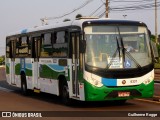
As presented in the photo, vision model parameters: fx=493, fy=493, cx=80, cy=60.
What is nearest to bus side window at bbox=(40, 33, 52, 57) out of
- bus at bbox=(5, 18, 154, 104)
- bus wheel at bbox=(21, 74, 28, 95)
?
bus at bbox=(5, 18, 154, 104)

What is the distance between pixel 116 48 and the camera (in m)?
15.6

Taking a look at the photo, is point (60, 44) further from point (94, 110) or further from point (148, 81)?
point (148, 81)

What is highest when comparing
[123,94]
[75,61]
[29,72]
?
[75,61]

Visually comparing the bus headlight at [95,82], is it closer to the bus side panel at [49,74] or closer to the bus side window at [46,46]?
the bus side panel at [49,74]

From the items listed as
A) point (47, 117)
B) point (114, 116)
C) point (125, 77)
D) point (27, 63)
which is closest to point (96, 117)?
point (114, 116)

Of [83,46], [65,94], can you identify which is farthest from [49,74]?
[83,46]

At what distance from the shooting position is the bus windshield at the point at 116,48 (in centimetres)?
1534

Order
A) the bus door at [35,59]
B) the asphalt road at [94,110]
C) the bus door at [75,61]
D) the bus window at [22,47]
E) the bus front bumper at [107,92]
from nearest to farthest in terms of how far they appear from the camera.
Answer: the asphalt road at [94,110] < the bus front bumper at [107,92] < the bus door at [75,61] < the bus door at [35,59] < the bus window at [22,47]

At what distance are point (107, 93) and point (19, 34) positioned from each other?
931 cm

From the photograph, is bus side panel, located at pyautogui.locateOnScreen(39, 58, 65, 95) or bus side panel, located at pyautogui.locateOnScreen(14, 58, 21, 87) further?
bus side panel, located at pyautogui.locateOnScreen(14, 58, 21, 87)

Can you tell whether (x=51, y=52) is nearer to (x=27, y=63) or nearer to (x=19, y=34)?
(x=27, y=63)

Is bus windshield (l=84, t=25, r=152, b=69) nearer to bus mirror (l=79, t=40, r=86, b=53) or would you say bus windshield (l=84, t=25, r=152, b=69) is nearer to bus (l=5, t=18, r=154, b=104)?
bus (l=5, t=18, r=154, b=104)

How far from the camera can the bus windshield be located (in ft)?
50.3

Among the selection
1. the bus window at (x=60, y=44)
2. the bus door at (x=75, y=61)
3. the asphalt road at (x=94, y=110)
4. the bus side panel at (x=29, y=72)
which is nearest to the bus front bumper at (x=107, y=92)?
the asphalt road at (x=94, y=110)
